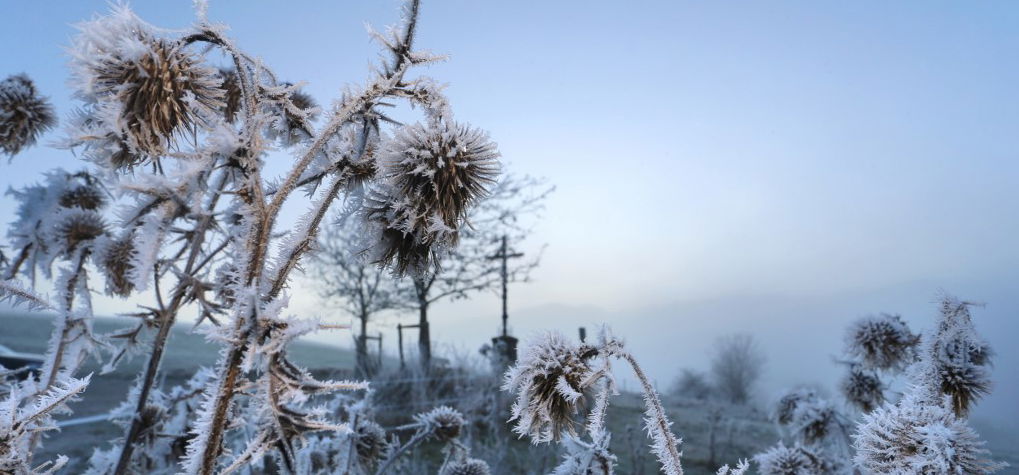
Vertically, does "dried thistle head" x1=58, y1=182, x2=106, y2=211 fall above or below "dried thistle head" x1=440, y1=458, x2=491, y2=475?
above

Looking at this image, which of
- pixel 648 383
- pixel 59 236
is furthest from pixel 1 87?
pixel 648 383

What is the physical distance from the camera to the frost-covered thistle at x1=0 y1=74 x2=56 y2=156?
2641mm

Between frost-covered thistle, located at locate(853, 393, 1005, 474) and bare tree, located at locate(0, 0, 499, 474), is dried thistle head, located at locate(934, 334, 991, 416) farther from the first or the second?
bare tree, located at locate(0, 0, 499, 474)

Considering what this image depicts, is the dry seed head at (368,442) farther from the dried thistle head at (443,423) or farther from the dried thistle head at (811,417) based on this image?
the dried thistle head at (811,417)

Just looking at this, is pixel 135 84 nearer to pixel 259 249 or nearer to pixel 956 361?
pixel 259 249

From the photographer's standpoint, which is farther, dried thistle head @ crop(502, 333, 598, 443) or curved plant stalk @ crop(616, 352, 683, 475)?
dried thistle head @ crop(502, 333, 598, 443)

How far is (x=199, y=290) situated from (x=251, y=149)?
2.58 ft

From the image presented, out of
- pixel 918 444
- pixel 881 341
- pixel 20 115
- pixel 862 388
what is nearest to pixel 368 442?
pixel 918 444

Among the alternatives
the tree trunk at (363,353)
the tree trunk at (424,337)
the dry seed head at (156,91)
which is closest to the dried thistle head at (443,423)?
the dry seed head at (156,91)

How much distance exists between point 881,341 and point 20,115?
14.5 ft

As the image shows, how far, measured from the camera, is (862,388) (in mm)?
3545

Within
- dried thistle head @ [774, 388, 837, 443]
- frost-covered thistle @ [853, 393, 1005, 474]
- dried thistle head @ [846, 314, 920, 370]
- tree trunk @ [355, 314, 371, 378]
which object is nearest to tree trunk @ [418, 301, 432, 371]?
tree trunk @ [355, 314, 371, 378]

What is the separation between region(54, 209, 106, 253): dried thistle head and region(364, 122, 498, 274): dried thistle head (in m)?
1.80

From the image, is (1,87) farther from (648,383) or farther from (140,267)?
(648,383)
